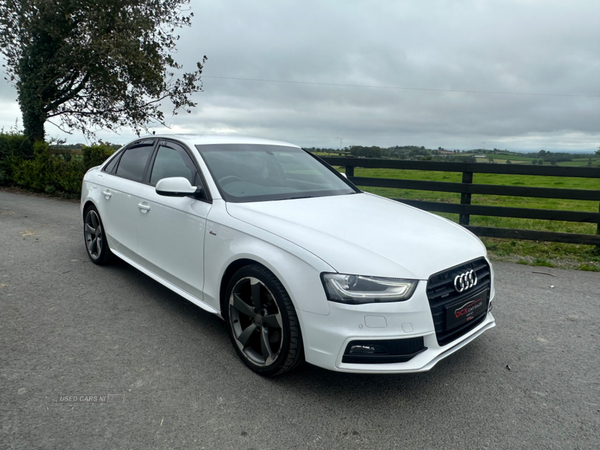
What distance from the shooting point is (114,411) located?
261cm

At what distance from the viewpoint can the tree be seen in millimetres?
14078

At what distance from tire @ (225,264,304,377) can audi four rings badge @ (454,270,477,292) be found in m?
1.04

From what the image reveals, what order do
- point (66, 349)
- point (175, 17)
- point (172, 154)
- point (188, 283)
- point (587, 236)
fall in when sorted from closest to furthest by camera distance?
point (66, 349) < point (188, 283) < point (172, 154) < point (587, 236) < point (175, 17)

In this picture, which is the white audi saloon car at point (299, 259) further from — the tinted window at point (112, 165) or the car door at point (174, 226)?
the tinted window at point (112, 165)

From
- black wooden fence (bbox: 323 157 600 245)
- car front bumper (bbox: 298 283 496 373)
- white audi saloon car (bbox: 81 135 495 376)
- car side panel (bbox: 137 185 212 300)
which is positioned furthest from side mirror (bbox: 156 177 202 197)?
black wooden fence (bbox: 323 157 600 245)

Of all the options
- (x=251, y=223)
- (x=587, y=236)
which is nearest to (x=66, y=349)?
(x=251, y=223)

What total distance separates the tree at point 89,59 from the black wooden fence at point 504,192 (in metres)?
10.6

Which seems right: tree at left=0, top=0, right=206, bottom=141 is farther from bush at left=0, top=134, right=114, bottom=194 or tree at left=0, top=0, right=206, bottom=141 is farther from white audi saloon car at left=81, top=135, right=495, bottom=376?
white audi saloon car at left=81, top=135, right=495, bottom=376

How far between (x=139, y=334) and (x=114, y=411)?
1076 millimetres

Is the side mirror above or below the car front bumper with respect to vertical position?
above

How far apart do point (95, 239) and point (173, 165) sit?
202 cm

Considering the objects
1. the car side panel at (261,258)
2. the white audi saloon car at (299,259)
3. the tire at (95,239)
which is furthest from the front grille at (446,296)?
the tire at (95,239)

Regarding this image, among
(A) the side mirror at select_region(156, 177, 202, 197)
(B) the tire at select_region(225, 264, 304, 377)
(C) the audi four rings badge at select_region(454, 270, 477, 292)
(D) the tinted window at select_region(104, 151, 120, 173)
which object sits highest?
(D) the tinted window at select_region(104, 151, 120, 173)

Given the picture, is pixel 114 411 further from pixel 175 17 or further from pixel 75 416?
pixel 175 17
